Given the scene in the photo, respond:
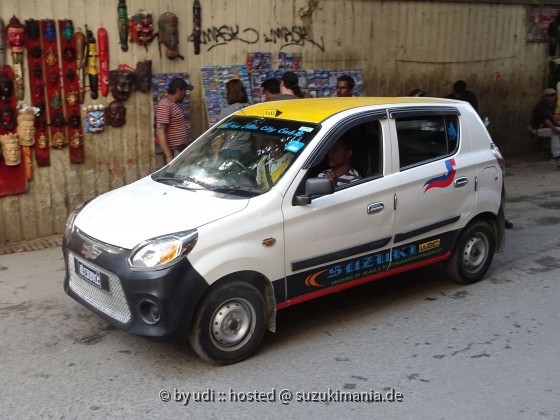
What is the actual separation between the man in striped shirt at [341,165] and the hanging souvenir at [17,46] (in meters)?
3.99

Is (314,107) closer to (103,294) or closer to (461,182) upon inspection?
(461,182)

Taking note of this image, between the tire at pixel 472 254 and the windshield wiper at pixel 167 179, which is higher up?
the windshield wiper at pixel 167 179

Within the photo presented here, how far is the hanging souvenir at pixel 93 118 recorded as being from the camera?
762cm

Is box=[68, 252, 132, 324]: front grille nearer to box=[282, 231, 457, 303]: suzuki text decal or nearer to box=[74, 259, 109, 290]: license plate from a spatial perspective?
box=[74, 259, 109, 290]: license plate

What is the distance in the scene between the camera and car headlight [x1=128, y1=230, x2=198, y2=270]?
4.02 m

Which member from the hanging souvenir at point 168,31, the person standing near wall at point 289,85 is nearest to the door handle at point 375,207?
the person standing near wall at point 289,85

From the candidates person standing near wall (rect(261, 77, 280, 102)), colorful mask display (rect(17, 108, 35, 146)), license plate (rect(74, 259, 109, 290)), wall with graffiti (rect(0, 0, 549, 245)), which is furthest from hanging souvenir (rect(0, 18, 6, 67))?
license plate (rect(74, 259, 109, 290))

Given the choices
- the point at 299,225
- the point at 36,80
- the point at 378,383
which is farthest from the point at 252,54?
the point at 378,383

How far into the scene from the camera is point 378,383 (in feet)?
13.8

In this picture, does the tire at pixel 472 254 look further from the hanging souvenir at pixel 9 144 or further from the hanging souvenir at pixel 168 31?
the hanging souvenir at pixel 9 144

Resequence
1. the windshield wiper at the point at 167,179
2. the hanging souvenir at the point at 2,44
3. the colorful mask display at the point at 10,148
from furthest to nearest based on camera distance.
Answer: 1. the colorful mask display at the point at 10,148
2. the hanging souvenir at the point at 2,44
3. the windshield wiper at the point at 167,179

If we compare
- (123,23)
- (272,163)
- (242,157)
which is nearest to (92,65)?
(123,23)

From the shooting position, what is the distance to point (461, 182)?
5648mm

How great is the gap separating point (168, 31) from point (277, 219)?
4547mm
